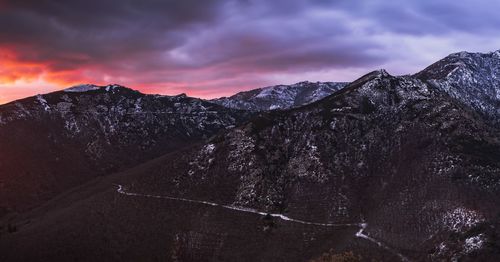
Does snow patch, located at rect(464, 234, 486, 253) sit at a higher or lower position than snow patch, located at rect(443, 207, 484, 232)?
lower

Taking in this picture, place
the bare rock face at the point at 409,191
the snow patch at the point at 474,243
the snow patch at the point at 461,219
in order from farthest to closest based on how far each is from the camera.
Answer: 1. the bare rock face at the point at 409,191
2. the snow patch at the point at 461,219
3. the snow patch at the point at 474,243

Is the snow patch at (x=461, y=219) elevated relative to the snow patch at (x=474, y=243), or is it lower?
elevated

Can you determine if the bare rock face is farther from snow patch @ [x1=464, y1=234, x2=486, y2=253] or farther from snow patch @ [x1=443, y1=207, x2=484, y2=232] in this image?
snow patch @ [x1=443, y1=207, x2=484, y2=232]

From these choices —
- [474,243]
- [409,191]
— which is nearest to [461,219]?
[474,243]

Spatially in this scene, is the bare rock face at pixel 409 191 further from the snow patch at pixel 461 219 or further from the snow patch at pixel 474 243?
the snow patch at pixel 461 219

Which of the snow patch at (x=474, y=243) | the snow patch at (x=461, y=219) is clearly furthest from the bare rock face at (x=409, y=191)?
the snow patch at (x=461, y=219)

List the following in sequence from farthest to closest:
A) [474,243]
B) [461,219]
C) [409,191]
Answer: [409,191] < [461,219] < [474,243]

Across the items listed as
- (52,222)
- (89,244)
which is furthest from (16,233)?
(89,244)

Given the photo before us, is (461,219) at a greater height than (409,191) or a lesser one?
lesser

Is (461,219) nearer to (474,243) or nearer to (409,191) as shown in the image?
(474,243)

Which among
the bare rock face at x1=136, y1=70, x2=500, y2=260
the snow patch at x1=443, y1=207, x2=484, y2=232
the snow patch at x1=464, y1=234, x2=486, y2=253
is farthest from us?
the bare rock face at x1=136, y1=70, x2=500, y2=260

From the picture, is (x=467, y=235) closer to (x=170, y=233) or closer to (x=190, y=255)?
(x=190, y=255)

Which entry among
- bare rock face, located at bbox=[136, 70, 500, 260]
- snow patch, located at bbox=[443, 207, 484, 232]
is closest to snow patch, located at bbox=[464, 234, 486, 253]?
bare rock face, located at bbox=[136, 70, 500, 260]
